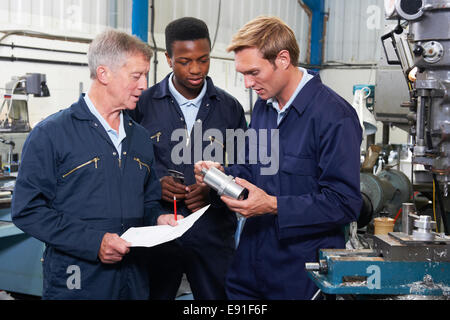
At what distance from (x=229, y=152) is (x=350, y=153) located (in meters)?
0.63

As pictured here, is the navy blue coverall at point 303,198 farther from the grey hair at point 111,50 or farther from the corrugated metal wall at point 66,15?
the corrugated metal wall at point 66,15

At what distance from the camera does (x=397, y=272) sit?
1138 millimetres

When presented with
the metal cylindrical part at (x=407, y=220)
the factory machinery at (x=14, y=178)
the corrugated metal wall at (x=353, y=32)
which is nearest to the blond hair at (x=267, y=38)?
the metal cylindrical part at (x=407, y=220)

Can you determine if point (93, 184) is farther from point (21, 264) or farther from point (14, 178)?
point (21, 264)

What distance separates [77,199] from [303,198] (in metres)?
0.56

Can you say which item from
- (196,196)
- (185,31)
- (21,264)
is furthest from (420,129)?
(21,264)

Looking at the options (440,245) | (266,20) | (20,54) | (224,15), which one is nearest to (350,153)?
(440,245)

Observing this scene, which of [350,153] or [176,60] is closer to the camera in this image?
[350,153]

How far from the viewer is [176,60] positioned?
1756 millimetres

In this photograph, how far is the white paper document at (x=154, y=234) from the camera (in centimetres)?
125

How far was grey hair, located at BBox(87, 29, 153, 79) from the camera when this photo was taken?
53.3 inches

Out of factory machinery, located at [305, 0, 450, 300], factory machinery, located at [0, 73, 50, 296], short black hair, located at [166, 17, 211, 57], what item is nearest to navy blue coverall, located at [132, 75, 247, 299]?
short black hair, located at [166, 17, 211, 57]

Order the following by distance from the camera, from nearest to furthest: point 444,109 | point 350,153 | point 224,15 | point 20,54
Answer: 1. point 350,153
2. point 444,109
3. point 20,54
4. point 224,15
